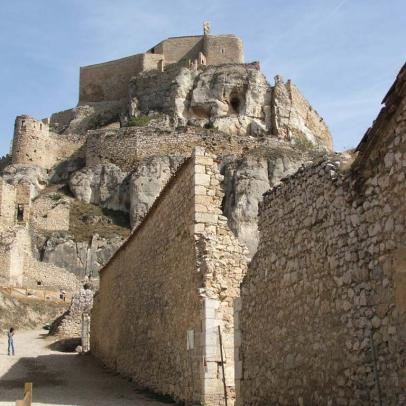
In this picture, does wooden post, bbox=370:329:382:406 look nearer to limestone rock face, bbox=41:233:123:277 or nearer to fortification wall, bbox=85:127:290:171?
limestone rock face, bbox=41:233:123:277

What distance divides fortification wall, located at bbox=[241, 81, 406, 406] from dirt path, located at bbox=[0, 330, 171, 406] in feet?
12.5

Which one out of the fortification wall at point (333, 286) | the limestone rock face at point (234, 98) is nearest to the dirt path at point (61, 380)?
the fortification wall at point (333, 286)

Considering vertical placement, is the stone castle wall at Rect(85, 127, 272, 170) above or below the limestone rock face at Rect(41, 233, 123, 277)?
above

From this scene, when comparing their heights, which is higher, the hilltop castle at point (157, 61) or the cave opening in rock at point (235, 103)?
the hilltop castle at point (157, 61)

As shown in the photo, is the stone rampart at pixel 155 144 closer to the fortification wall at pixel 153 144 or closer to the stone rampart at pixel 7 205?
the fortification wall at pixel 153 144

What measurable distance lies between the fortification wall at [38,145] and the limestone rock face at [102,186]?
6.13 metres

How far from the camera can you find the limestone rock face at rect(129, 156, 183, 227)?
1535 inches

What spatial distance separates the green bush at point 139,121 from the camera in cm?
4862

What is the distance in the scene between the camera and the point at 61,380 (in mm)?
13953

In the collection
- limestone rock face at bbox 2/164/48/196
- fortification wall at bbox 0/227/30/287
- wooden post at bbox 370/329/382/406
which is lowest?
wooden post at bbox 370/329/382/406

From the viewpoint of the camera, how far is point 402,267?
5043mm

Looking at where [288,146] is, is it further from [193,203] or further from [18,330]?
[193,203]

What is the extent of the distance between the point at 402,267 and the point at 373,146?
1182mm

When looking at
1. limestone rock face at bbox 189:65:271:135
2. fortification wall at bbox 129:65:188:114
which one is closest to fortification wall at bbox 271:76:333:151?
limestone rock face at bbox 189:65:271:135
